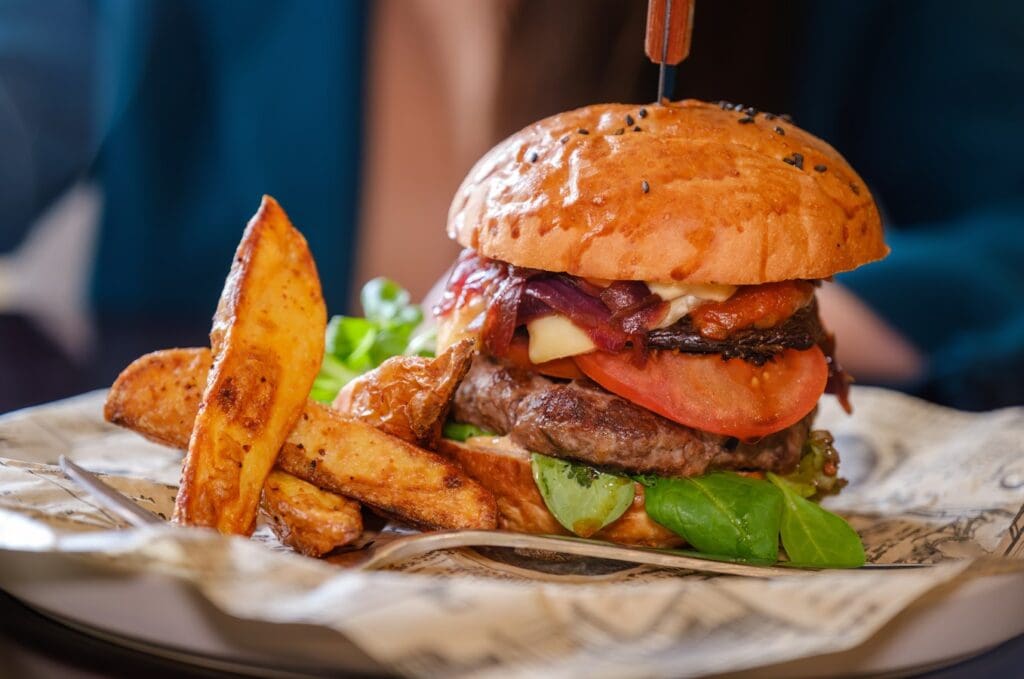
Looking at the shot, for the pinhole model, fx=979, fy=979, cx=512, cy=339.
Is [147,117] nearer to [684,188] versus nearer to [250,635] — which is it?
[684,188]

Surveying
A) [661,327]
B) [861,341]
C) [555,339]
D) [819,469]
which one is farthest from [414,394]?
[861,341]

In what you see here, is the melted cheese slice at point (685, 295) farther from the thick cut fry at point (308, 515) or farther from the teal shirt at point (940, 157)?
the teal shirt at point (940, 157)

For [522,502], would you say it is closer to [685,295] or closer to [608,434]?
[608,434]

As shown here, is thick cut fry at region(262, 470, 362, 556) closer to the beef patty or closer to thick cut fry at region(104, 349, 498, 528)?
thick cut fry at region(104, 349, 498, 528)

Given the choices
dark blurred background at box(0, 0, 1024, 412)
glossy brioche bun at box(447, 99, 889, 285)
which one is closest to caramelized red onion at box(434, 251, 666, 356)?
glossy brioche bun at box(447, 99, 889, 285)

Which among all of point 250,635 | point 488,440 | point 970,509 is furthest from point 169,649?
point 970,509

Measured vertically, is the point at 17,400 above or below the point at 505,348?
below
